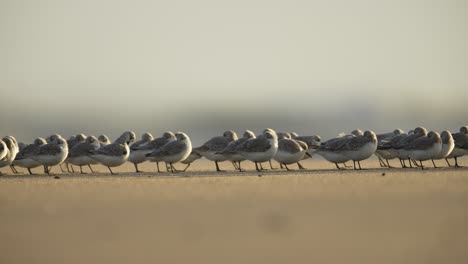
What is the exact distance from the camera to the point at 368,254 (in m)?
12.7

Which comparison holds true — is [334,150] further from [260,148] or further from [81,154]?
[81,154]

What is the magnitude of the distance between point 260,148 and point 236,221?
48.6ft

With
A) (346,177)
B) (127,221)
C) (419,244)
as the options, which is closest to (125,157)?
(346,177)

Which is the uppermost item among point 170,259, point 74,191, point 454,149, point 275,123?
point 170,259

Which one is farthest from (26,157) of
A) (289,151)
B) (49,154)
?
(289,151)

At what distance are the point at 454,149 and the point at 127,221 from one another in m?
19.7

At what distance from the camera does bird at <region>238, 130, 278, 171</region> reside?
102 feet

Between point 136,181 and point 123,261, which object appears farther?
point 136,181

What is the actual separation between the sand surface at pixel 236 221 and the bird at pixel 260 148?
4672 millimetres

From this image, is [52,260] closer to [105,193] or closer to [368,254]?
[368,254]

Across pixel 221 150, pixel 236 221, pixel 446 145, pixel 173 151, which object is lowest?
pixel 446 145

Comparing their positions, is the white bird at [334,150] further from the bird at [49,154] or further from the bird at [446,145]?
the bird at [49,154]

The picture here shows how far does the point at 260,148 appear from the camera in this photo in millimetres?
31094

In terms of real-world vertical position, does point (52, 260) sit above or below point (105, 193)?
above
